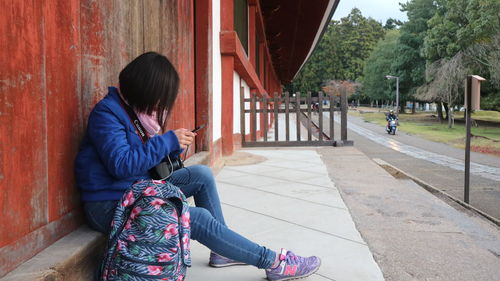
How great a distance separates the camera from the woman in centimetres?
160

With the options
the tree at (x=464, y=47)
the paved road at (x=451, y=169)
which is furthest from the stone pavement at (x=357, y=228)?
the tree at (x=464, y=47)

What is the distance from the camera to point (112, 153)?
1.56 m

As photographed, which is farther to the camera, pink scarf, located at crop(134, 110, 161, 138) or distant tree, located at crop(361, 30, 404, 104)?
distant tree, located at crop(361, 30, 404, 104)

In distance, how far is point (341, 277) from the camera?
210 centimetres

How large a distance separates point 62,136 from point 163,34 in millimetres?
1927

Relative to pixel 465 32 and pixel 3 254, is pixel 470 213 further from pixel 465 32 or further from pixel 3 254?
pixel 465 32

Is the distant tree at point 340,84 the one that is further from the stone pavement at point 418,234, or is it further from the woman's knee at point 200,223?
the woman's knee at point 200,223

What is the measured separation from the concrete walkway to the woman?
403 mm

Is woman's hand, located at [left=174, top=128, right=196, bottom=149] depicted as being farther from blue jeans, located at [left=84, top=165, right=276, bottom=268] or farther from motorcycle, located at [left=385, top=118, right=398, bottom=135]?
motorcycle, located at [left=385, top=118, right=398, bottom=135]

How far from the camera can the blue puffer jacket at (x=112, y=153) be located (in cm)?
158

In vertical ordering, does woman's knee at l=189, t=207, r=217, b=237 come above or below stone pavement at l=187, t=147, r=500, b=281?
above

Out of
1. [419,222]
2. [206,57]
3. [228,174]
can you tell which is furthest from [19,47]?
[228,174]

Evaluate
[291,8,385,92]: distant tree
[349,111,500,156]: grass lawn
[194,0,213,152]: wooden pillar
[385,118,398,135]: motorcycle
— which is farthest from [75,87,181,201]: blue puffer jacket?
[291,8,385,92]: distant tree

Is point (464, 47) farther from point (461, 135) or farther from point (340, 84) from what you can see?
point (340, 84)
